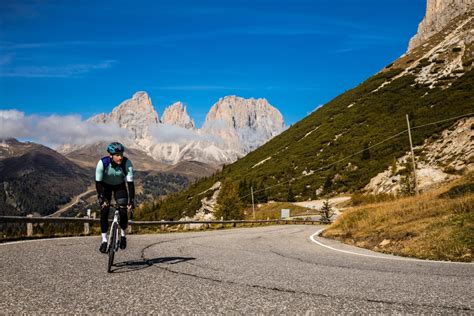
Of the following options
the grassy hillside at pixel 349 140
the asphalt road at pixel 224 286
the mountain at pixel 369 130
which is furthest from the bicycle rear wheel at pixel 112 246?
the grassy hillside at pixel 349 140

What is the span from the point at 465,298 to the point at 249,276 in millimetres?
3180

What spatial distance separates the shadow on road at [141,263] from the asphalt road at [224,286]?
19mm

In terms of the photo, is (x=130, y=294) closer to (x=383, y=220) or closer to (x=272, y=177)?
(x=383, y=220)

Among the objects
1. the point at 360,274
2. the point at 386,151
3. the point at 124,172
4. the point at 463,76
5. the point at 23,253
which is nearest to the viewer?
the point at 360,274

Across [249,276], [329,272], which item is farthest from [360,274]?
[249,276]

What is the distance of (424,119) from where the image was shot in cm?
8162

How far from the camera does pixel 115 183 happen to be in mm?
8172

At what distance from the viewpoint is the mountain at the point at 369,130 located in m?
78.2

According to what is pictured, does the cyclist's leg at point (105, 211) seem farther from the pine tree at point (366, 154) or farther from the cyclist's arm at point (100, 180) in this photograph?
the pine tree at point (366, 154)

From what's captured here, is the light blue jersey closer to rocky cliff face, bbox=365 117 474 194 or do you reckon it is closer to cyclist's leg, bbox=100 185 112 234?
cyclist's leg, bbox=100 185 112 234

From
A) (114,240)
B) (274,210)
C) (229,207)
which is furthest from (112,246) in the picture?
(274,210)

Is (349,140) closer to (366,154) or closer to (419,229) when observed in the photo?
(366,154)

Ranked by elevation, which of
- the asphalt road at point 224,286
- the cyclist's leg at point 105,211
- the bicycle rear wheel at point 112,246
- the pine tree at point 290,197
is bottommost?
the asphalt road at point 224,286

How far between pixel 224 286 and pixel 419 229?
982cm
